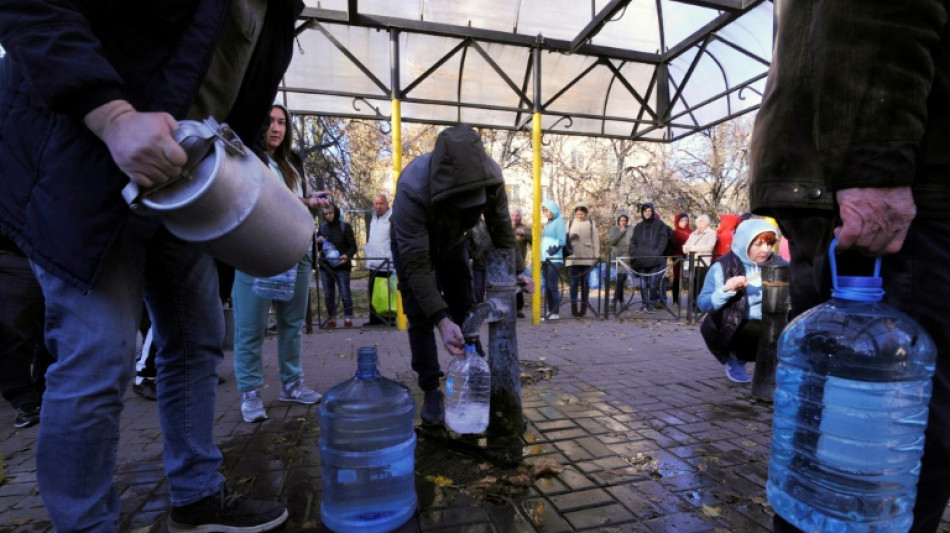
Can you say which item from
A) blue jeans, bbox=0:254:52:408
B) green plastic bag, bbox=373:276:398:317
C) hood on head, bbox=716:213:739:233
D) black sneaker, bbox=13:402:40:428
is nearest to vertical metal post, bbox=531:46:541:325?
green plastic bag, bbox=373:276:398:317

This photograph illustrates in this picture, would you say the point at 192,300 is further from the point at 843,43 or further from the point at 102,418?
the point at 843,43

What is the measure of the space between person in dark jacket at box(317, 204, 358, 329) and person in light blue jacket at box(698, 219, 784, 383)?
533 cm

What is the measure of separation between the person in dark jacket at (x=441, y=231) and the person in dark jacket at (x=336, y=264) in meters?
4.55

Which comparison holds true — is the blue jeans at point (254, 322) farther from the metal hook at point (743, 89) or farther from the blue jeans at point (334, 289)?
the metal hook at point (743, 89)

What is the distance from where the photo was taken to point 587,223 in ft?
30.9

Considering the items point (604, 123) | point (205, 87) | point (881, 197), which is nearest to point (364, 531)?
point (205, 87)

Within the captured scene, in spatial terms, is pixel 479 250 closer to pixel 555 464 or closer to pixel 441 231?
pixel 441 231

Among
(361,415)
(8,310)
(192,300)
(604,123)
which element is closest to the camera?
(192,300)

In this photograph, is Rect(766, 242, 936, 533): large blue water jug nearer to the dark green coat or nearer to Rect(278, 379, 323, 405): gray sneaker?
the dark green coat

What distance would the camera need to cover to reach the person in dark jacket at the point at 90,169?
4.09 feet

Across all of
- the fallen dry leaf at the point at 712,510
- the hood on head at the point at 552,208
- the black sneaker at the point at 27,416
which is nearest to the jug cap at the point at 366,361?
the fallen dry leaf at the point at 712,510

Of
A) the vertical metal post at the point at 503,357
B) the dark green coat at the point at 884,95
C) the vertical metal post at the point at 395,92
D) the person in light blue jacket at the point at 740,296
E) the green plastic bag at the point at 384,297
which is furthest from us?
the green plastic bag at the point at 384,297

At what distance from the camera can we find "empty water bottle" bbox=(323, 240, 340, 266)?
7.42m

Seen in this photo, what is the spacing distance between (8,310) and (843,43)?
4.62m
